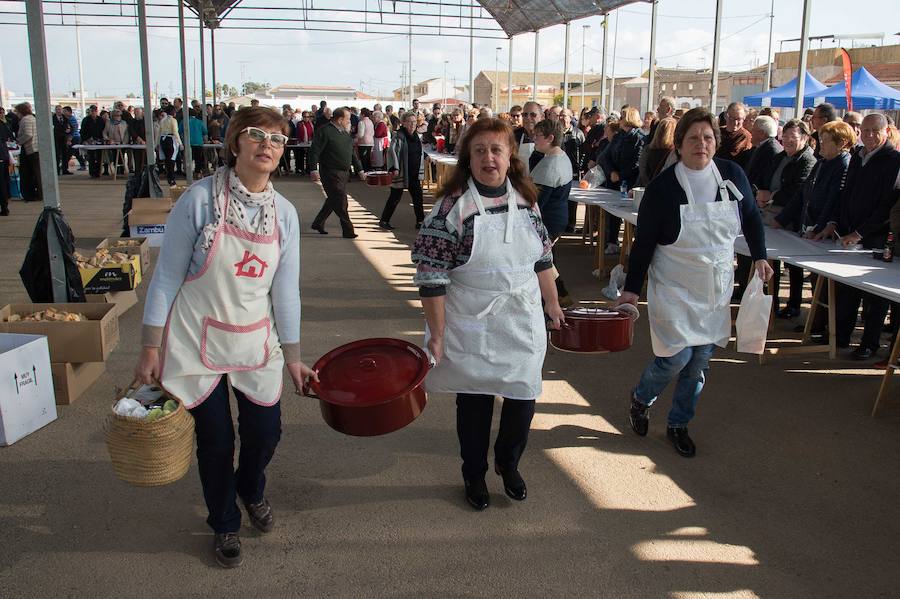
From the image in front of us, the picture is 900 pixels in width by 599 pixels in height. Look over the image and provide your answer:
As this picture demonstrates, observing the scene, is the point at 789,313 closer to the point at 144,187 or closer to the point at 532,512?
the point at 532,512

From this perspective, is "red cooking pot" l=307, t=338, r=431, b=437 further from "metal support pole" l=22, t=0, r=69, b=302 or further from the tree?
the tree

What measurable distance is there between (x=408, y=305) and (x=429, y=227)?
12.8 feet

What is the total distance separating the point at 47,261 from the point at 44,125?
88 centimetres

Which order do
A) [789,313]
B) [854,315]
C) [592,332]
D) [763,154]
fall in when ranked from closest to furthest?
[592,332] < [854,315] < [789,313] < [763,154]

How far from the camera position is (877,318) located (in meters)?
5.25

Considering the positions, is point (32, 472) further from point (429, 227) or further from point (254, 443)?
point (429, 227)

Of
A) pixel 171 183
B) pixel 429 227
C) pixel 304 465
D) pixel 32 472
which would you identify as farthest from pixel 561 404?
pixel 171 183

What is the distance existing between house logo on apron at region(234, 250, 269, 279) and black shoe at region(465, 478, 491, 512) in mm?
1310

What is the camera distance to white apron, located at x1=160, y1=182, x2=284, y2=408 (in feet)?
8.06

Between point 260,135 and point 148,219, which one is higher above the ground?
point 260,135

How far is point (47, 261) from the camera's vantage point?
16.7 ft

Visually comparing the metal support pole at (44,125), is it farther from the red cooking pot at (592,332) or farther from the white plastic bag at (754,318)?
the white plastic bag at (754,318)

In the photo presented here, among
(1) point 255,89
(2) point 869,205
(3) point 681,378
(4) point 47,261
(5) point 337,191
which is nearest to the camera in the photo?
(3) point 681,378

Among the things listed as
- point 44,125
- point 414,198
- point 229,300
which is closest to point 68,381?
point 44,125
